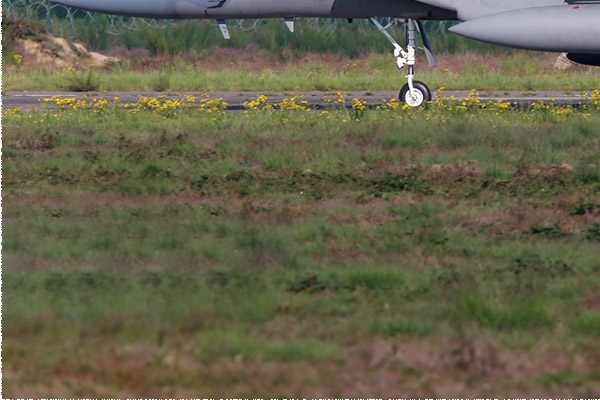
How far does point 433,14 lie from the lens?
20.1m

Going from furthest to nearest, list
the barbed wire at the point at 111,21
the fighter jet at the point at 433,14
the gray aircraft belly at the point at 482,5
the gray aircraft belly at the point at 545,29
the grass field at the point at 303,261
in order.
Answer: the barbed wire at the point at 111,21 → the gray aircraft belly at the point at 482,5 → the fighter jet at the point at 433,14 → the gray aircraft belly at the point at 545,29 → the grass field at the point at 303,261

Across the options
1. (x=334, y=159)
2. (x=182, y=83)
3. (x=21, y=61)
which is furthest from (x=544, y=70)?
(x=334, y=159)

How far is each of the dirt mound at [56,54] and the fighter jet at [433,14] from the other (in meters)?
12.8

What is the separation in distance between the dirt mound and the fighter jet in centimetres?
1284

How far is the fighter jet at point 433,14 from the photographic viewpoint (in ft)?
61.4

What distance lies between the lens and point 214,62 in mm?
32875

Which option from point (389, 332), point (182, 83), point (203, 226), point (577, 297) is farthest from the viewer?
point (182, 83)

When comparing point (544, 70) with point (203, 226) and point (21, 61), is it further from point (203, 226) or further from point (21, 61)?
point (203, 226)

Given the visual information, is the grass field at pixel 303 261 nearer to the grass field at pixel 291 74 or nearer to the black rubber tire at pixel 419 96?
the black rubber tire at pixel 419 96

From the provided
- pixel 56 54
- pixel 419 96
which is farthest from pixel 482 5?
pixel 56 54

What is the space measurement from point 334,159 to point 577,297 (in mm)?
6207

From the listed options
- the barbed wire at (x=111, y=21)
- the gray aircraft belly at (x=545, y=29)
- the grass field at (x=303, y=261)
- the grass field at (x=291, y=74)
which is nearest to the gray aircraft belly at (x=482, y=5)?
the gray aircraft belly at (x=545, y=29)

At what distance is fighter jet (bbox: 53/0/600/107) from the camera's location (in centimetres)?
1870

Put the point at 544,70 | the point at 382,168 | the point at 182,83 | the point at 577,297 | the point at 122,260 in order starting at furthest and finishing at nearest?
the point at 544,70 → the point at 182,83 → the point at 382,168 → the point at 122,260 → the point at 577,297
